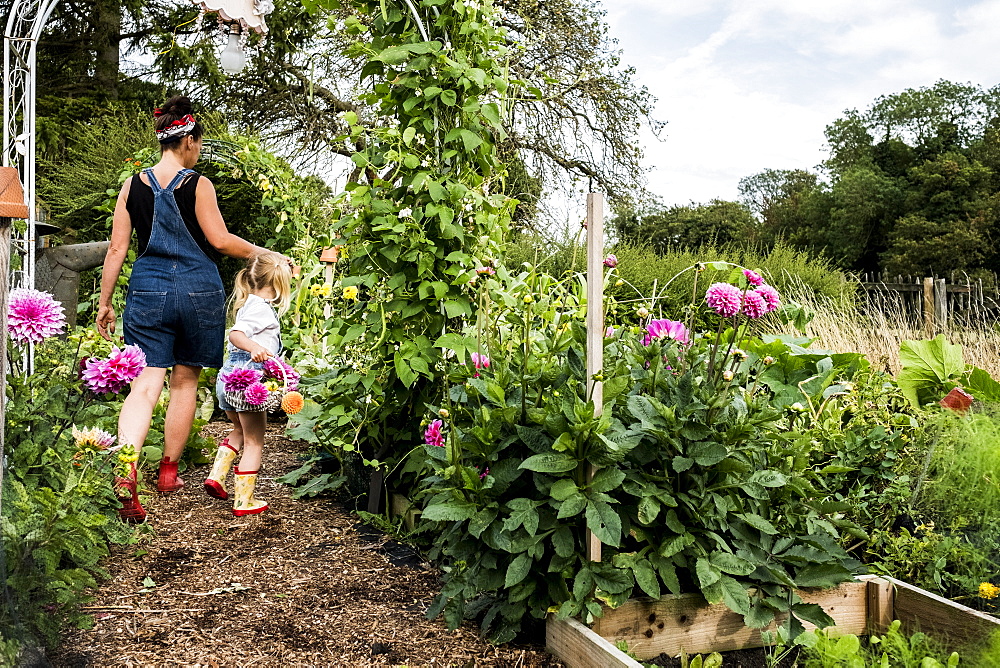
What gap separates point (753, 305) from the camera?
187 cm

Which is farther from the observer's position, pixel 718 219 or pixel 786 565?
pixel 718 219

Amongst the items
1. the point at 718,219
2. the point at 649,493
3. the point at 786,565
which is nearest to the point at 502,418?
the point at 649,493

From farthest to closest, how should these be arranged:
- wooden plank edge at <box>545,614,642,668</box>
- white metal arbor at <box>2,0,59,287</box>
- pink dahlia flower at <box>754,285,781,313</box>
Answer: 1. white metal arbor at <box>2,0,59,287</box>
2. pink dahlia flower at <box>754,285,781,313</box>
3. wooden plank edge at <box>545,614,642,668</box>

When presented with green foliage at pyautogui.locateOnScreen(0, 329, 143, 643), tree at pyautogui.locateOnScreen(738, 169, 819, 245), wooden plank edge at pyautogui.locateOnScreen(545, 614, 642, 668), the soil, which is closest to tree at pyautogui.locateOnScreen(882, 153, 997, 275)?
tree at pyautogui.locateOnScreen(738, 169, 819, 245)

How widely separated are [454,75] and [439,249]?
62 cm

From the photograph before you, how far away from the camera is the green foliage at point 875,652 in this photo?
1715mm

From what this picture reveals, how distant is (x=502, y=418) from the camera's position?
1984mm

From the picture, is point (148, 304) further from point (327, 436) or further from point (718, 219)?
point (718, 219)

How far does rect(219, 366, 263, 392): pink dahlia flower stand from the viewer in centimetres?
297

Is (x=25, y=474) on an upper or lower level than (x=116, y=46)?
lower

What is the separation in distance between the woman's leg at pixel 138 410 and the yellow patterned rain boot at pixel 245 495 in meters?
0.40

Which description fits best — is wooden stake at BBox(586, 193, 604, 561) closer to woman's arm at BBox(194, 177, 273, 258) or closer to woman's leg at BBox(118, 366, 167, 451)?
woman's arm at BBox(194, 177, 273, 258)

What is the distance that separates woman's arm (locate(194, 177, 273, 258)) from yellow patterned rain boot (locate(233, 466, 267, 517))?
Result: 2.99 ft

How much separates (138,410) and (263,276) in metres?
0.73
